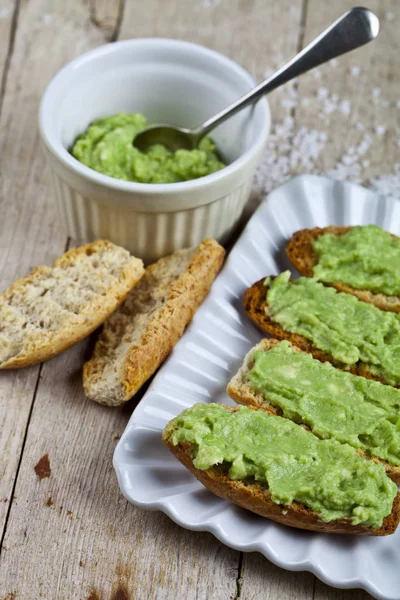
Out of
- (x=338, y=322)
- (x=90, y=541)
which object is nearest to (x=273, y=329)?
(x=338, y=322)

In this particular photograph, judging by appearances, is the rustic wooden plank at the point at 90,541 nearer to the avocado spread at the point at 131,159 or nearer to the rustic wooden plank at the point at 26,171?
the rustic wooden plank at the point at 26,171

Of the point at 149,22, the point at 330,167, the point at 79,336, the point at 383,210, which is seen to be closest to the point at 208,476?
the point at 79,336

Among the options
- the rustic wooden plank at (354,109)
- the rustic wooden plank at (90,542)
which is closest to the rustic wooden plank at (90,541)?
the rustic wooden plank at (90,542)

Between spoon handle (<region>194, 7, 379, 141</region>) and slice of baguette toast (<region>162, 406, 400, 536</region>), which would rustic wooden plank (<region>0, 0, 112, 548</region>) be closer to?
slice of baguette toast (<region>162, 406, 400, 536</region>)

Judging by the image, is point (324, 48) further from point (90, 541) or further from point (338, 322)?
point (90, 541)

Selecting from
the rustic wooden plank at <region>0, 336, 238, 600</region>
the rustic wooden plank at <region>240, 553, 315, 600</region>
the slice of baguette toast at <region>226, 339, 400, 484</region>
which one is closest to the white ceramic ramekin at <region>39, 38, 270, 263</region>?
the slice of baguette toast at <region>226, 339, 400, 484</region>

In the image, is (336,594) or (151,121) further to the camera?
(151,121)

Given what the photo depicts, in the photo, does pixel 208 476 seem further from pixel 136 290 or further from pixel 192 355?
pixel 136 290
